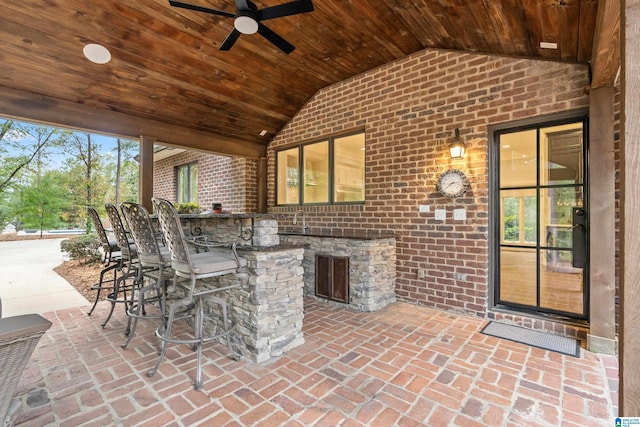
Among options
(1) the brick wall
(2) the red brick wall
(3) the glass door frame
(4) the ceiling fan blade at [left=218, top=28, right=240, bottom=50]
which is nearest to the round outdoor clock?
(2) the red brick wall

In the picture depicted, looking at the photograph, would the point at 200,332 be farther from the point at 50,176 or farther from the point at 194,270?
the point at 50,176

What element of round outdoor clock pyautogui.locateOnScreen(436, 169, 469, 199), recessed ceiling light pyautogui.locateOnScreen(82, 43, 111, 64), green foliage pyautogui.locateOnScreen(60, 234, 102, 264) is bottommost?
green foliage pyautogui.locateOnScreen(60, 234, 102, 264)

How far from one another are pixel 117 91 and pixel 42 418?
359 centimetres

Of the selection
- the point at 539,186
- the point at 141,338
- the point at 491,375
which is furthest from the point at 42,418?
the point at 539,186

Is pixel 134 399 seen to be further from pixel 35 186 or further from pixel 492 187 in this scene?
pixel 35 186

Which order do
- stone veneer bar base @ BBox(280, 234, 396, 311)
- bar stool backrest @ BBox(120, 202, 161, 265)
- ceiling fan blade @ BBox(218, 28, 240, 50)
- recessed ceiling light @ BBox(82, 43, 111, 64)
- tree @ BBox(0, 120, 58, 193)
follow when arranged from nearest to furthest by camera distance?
bar stool backrest @ BBox(120, 202, 161, 265) → ceiling fan blade @ BBox(218, 28, 240, 50) → recessed ceiling light @ BBox(82, 43, 111, 64) → stone veneer bar base @ BBox(280, 234, 396, 311) → tree @ BBox(0, 120, 58, 193)

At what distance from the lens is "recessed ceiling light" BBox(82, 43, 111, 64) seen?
3.19 m

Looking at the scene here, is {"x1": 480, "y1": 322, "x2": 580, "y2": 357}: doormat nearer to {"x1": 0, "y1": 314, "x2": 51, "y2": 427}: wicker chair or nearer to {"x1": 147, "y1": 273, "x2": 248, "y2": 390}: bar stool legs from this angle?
{"x1": 147, "y1": 273, "x2": 248, "y2": 390}: bar stool legs

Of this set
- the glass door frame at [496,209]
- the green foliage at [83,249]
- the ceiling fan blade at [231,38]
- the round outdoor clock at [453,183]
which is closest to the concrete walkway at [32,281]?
the green foliage at [83,249]

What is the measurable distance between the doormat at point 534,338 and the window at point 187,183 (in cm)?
689

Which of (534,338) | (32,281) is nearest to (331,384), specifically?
(534,338)

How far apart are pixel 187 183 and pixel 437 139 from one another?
21.8ft

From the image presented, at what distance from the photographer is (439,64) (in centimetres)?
374

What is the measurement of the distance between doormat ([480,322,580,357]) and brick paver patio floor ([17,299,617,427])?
0.37 feet
